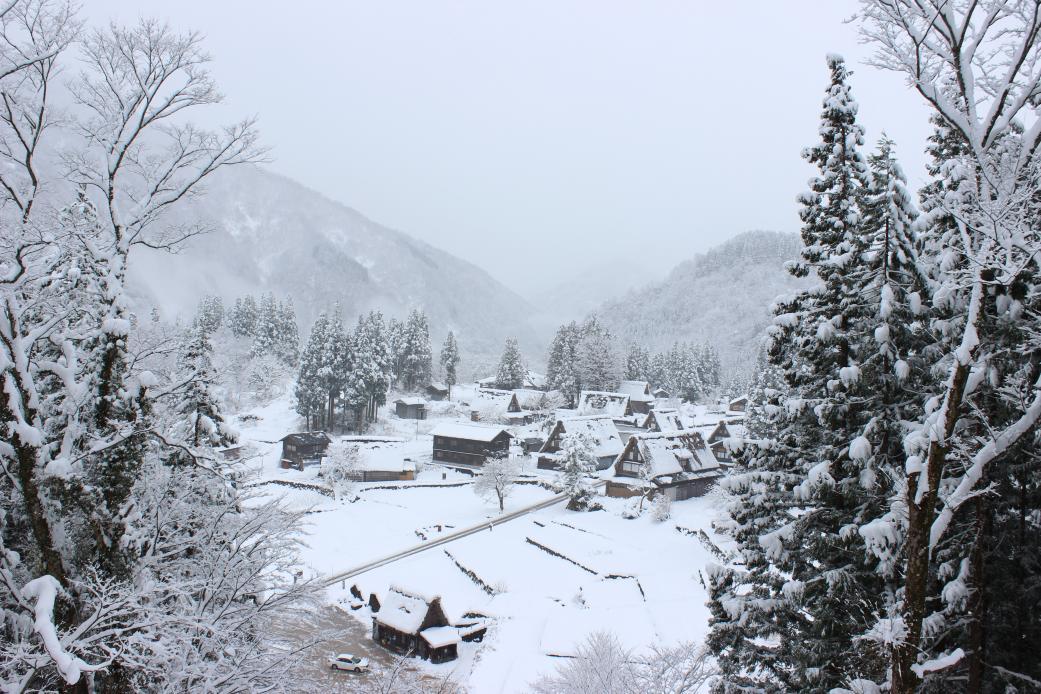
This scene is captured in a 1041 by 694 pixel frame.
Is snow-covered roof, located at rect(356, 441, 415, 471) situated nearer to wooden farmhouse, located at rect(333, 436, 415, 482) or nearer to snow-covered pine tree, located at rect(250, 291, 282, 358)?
wooden farmhouse, located at rect(333, 436, 415, 482)

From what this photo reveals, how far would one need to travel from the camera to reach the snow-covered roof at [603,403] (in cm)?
7738

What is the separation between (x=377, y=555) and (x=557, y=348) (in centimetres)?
6235

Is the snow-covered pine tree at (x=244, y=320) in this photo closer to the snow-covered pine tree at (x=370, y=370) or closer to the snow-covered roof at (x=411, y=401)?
the snow-covered pine tree at (x=370, y=370)

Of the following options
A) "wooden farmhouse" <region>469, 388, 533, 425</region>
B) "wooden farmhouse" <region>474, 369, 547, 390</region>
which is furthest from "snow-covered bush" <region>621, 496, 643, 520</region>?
"wooden farmhouse" <region>474, 369, 547, 390</region>

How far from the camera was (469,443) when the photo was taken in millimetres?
62031

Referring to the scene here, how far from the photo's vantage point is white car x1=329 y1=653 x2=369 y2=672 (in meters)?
24.4

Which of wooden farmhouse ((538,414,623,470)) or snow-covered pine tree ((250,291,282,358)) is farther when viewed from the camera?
snow-covered pine tree ((250,291,282,358))

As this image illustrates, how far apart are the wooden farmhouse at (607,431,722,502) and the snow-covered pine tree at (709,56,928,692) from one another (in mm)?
37487

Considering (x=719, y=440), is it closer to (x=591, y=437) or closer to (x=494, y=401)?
(x=591, y=437)

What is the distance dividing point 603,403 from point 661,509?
35200mm

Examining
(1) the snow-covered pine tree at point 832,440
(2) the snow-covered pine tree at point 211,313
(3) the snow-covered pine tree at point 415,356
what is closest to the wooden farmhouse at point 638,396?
(3) the snow-covered pine tree at point 415,356

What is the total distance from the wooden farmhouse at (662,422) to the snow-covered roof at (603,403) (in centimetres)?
703

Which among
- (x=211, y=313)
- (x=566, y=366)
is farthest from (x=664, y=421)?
(x=211, y=313)

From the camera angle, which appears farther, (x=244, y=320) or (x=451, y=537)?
(x=244, y=320)
